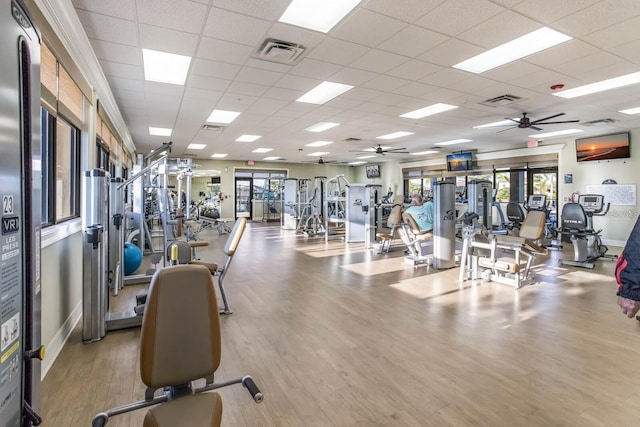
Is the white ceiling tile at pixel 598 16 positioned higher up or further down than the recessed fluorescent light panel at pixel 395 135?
further down

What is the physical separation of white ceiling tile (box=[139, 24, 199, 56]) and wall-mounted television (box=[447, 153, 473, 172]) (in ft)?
32.4

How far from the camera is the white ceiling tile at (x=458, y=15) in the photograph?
286cm

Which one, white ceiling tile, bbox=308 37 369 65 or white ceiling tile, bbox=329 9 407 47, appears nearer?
white ceiling tile, bbox=329 9 407 47

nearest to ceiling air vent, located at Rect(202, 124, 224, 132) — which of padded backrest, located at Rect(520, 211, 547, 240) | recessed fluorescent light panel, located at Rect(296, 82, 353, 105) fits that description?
recessed fluorescent light panel, located at Rect(296, 82, 353, 105)

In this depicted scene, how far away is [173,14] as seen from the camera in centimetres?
301

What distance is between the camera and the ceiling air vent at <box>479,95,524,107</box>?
5.41m

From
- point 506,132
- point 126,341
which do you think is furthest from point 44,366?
point 506,132

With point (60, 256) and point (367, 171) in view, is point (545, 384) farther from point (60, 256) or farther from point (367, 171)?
point (367, 171)

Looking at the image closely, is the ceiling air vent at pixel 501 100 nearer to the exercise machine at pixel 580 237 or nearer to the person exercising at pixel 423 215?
the person exercising at pixel 423 215

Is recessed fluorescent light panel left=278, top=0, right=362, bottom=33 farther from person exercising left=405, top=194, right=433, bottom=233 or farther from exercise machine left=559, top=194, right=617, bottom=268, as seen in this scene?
exercise machine left=559, top=194, right=617, bottom=268

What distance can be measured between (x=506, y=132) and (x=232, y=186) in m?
10.7

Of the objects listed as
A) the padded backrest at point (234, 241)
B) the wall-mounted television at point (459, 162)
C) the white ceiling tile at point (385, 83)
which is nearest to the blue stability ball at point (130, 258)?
the padded backrest at point (234, 241)

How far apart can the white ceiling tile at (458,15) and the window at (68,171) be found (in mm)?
3609

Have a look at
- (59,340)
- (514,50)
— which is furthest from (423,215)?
(59,340)
